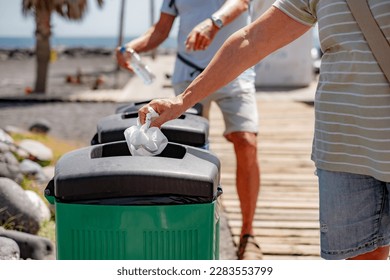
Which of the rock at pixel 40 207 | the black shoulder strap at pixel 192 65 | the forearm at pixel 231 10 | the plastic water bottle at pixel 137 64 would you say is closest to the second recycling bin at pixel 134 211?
the forearm at pixel 231 10

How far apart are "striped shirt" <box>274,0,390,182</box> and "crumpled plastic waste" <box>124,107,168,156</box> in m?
0.55

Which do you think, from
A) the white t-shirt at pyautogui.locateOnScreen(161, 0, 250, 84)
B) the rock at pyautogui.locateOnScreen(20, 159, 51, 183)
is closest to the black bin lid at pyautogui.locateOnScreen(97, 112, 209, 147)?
the white t-shirt at pyautogui.locateOnScreen(161, 0, 250, 84)

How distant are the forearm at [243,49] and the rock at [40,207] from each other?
257 centimetres

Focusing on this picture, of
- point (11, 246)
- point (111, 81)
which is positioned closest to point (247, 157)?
point (11, 246)

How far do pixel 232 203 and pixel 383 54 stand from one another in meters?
3.58

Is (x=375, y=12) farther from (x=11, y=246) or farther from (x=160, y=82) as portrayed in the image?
(x=160, y=82)

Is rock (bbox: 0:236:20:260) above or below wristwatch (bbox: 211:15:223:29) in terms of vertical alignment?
below

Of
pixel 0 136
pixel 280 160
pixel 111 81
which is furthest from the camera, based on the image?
pixel 111 81

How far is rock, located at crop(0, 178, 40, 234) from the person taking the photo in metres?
4.39

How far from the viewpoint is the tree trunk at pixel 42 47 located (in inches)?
743

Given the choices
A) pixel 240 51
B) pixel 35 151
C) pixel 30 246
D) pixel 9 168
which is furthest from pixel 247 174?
pixel 35 151

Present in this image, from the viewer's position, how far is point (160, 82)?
65.7ft

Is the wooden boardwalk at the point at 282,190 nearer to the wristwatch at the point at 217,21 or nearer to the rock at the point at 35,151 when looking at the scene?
the wristwatch at the point at 217,21

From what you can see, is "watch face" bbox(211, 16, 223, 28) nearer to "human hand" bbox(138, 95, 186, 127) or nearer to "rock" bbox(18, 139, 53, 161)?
"human hand" bbox(138, 95, 186, 127)
